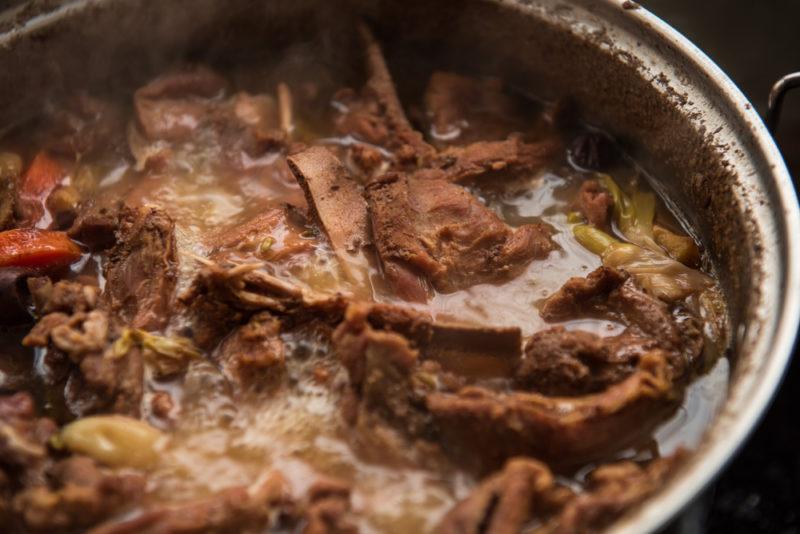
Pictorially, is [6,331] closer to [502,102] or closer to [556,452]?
[556,452]

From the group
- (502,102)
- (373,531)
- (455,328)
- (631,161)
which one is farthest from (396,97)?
(373,531)

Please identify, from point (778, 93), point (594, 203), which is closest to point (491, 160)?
point (594, 203)

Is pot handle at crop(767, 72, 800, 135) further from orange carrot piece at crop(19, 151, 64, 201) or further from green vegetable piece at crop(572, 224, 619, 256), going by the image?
orange carrot piece at crop(19, 151, 64, 201)

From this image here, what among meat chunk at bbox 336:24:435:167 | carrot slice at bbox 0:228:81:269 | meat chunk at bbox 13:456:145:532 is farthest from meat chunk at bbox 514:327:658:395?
carrot slice at bbox 0:228:81:269

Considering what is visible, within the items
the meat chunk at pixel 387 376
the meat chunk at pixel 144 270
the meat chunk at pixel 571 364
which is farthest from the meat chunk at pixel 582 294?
the meat chunk at pixel 144 270

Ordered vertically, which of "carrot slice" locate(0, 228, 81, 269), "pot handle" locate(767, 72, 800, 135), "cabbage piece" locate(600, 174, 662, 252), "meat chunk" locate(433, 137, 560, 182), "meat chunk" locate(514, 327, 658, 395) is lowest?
"carrot slice" locate(0, 228, 81, 269)

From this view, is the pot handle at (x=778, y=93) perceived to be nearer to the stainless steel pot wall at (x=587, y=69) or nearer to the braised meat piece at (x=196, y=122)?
the stainless steel pot wall at (x=587, y=69)
